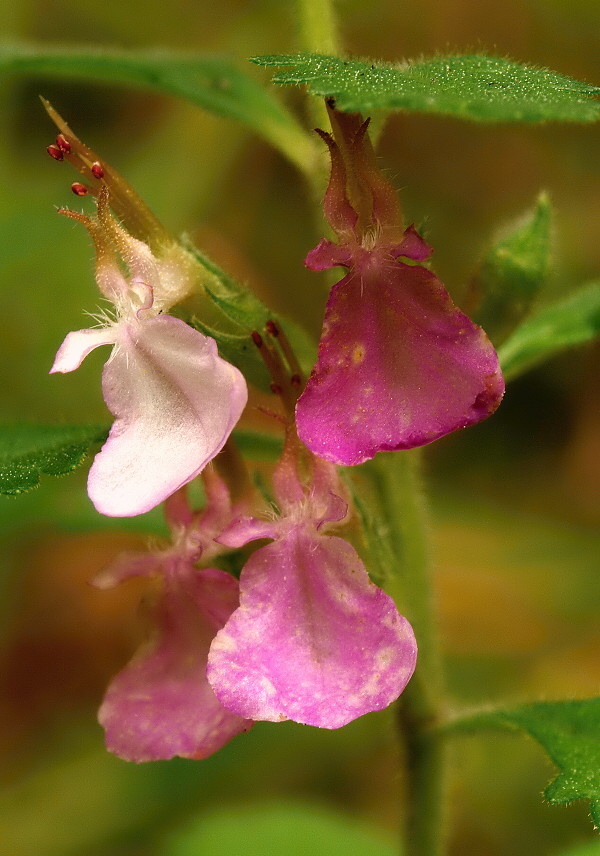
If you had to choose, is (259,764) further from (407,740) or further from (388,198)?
(388,198)

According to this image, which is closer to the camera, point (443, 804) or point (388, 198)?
point (388, 198)

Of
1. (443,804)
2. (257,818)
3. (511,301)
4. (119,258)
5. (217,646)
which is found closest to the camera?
(217,646)

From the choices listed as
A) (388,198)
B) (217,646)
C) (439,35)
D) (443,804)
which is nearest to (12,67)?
(388,198)

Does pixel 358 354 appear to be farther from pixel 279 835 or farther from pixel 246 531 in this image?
pixel 279 835

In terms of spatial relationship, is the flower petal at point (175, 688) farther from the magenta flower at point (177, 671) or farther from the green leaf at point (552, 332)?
the green leaf at point (552, 332)

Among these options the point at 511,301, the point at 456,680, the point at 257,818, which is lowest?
the point at 456,680

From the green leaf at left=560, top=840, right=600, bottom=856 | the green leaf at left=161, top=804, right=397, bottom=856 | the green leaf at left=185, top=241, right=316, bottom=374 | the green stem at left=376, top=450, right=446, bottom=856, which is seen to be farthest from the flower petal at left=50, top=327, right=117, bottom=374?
the green leaf at left=161, top=804, right=397, bottom=856
